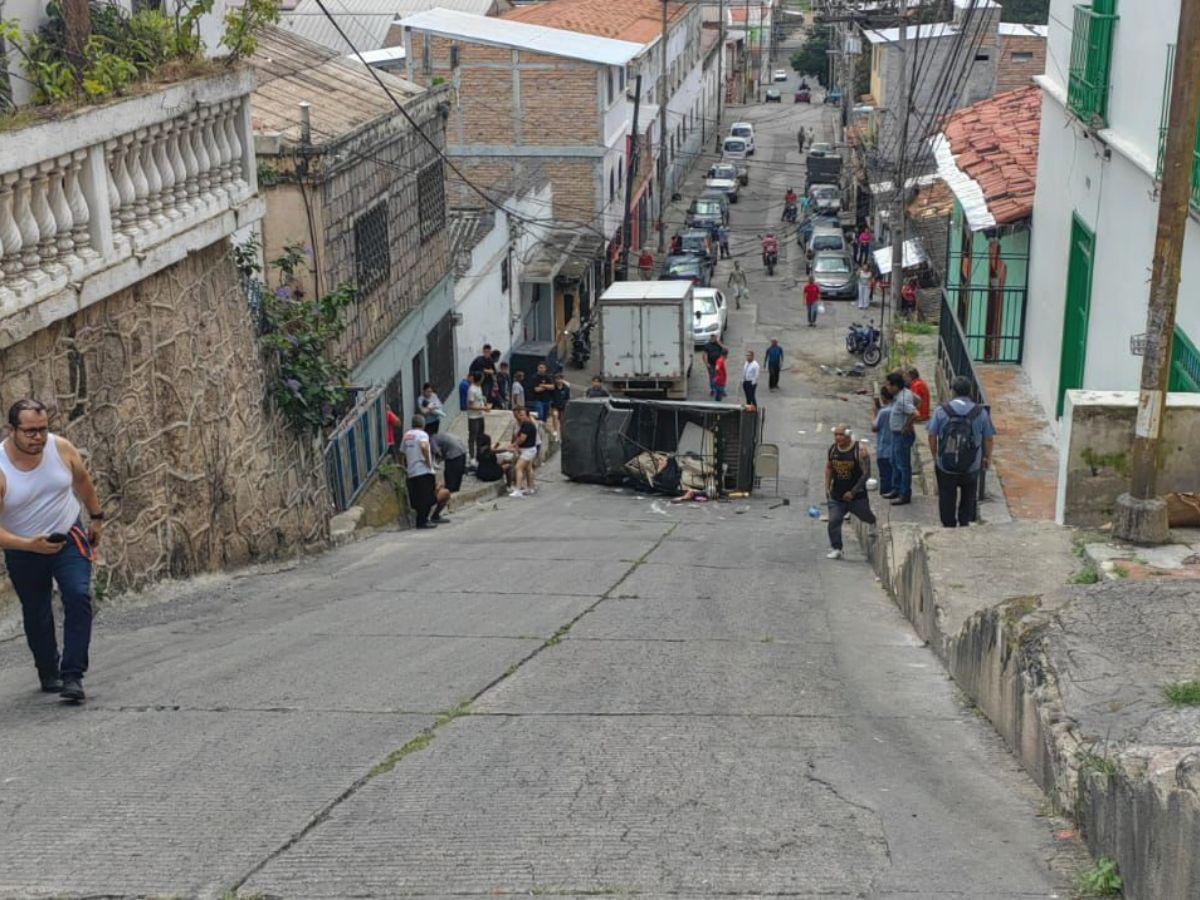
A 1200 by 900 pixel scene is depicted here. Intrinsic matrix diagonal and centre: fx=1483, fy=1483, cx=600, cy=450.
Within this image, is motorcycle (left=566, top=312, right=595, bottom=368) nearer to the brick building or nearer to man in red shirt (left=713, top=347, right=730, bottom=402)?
man in red shirt (left=713, top=347, right=730, bottom=402)

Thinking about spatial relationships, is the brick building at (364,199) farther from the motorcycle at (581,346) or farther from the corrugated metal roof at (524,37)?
the corrugated metal roof at (524,37)

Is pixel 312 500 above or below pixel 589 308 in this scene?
above

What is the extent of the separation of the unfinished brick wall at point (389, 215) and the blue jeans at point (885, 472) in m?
7.12

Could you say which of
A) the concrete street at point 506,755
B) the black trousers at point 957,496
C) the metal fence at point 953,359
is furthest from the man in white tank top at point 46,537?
the metal fence at point 953,359

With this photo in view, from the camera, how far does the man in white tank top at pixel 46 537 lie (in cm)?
618

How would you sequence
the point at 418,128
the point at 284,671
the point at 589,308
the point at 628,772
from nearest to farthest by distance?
the point at 628,772 < the point at 284,671 < the point at 418,128 < the point at 589,308

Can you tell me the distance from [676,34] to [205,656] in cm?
5484

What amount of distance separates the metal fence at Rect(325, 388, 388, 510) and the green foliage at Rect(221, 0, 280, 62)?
6117 mm

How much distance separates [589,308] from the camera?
43688mm

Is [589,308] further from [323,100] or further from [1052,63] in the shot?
[1052,63]

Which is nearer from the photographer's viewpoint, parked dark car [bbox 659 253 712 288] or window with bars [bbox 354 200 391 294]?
window with bars [bbox 354 200 391 294]

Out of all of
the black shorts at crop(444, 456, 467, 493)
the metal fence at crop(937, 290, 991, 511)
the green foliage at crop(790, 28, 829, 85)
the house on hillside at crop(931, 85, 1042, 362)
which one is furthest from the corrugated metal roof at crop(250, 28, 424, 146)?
the green foliage at crop(790, 28, 829, 85)

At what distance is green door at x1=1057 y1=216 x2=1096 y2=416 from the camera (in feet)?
50.4

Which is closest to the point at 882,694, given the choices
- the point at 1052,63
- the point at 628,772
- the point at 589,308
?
the point at 628,772
